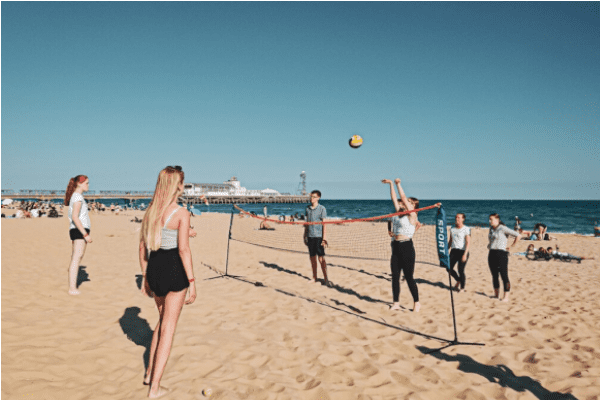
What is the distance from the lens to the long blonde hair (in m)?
2.51

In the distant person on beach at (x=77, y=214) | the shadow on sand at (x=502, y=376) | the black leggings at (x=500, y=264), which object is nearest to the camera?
the shadow on sand at (x=502, y=376)

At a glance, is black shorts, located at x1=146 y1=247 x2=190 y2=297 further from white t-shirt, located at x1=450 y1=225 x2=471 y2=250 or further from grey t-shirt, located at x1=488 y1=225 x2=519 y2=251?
grey t-shirt, located at x1=488 y1=225 x2=519 y2=251

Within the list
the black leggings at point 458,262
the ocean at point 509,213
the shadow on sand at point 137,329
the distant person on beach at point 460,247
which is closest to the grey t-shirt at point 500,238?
the distant person on beach at point 460,247

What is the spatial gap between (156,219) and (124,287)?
4.55m

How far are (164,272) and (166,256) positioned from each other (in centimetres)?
13

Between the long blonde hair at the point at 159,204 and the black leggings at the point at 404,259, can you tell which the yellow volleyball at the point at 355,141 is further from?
the long blonde hair at the point at 159,204

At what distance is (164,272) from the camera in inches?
100.0

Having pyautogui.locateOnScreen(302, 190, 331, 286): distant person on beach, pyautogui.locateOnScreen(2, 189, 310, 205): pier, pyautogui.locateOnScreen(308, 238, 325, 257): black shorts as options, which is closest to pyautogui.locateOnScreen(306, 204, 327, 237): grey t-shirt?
pyautogui.locateOnScreen(302, 190, 331, 286): distant person on beach

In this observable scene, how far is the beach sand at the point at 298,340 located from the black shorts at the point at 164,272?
105 centimetres

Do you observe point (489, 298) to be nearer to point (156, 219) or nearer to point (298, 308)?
point (298, 308)

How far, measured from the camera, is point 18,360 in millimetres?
3186

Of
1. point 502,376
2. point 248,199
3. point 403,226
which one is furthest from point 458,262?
point 248,199

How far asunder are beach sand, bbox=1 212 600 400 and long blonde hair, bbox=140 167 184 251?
1453 mm

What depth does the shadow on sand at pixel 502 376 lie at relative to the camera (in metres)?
2.96
